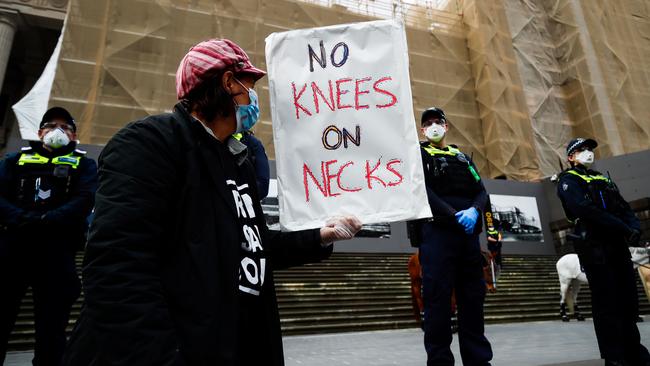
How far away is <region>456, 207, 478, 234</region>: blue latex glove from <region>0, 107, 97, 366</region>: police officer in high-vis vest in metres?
2.58

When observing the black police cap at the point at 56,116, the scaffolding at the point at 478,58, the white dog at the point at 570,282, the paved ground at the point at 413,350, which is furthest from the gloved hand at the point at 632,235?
the scaffolding at the point at 478,58

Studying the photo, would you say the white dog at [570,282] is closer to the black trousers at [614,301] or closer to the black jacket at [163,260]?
the black trousers at [614,301]

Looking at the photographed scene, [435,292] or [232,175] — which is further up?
[232,175]

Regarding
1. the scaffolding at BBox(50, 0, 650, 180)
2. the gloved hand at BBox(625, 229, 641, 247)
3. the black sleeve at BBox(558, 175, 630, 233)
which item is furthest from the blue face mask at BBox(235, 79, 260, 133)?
the scaffolding at BBox(50, 0, 650, 180)

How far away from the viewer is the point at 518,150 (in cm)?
1903

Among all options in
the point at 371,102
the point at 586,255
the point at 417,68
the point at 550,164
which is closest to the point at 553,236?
the point at 550,164

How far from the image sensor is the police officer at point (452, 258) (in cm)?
291

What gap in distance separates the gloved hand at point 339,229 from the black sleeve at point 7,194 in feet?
7.92

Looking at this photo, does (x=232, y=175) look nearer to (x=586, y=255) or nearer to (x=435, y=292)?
(x=435, y=292)

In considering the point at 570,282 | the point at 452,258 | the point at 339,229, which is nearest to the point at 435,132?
the point at 452,258

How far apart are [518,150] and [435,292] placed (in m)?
17.8

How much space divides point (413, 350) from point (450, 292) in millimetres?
2260

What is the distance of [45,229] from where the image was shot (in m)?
3.04

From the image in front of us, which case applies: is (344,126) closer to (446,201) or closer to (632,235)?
(446,201)
